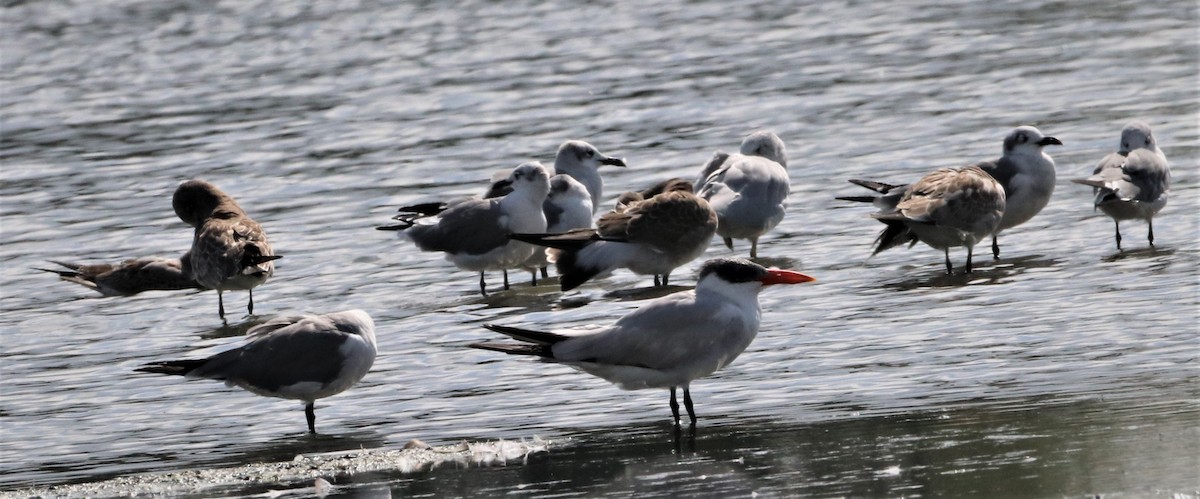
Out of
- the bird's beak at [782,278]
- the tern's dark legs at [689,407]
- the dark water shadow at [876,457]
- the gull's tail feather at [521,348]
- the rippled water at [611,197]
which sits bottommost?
the rippled water at [611,197]

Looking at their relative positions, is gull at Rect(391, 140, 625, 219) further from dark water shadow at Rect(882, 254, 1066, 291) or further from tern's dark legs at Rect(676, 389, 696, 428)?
tern's dark legs at Rect(676, 389, 696, 428)

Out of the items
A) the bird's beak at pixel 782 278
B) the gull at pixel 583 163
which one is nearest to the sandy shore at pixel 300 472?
the bird's beak at pixel 782 278

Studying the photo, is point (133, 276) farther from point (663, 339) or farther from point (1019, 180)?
point (1019, 180)

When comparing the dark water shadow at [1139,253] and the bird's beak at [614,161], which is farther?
the bird's beak at [614,161]

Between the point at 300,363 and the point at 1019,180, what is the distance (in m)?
5.56

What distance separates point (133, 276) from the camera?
11.9 metres

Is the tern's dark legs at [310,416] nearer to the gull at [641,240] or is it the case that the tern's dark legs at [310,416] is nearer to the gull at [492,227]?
the gull at [641,240]

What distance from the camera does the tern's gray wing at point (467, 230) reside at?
11.7 m

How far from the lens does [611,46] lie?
847 inches

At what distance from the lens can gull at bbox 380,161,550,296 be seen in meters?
11.7

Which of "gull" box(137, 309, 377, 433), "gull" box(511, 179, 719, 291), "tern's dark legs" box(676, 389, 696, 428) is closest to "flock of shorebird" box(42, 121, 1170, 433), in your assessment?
"gull" box(511, 179, 719, 291)

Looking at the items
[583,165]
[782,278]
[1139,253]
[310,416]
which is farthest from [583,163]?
[782,278]

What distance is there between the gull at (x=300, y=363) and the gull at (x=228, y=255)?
292cm

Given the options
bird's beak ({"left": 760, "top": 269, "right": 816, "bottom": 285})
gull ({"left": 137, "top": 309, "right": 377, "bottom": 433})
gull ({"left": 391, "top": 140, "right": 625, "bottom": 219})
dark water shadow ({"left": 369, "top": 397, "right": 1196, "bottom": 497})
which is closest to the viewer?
dark water shadow ({"left": 369, "top": 397, "right": 1196, "bottom": 497})
